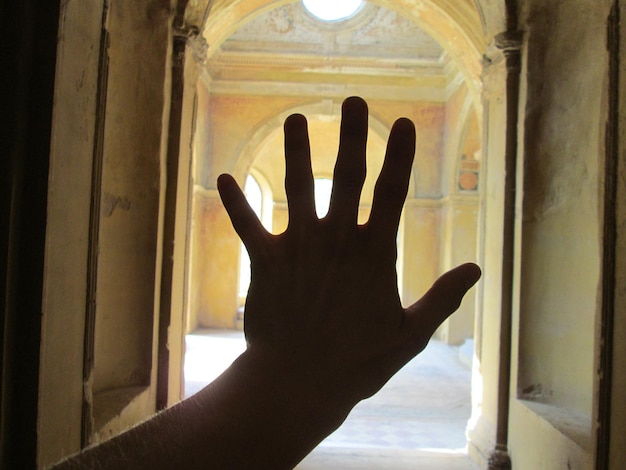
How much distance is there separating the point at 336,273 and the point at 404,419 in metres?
5.70

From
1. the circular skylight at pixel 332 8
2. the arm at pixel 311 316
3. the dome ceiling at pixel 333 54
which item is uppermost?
the circular skylight at pixel 332 8

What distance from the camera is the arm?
860 mm

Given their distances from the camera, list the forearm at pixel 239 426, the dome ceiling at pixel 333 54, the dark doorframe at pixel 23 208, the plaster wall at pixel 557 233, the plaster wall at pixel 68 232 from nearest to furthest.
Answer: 1. the forearm at pixel 239 426
2. the dark doorframe at pixel 23 208
3. the plaster wall at pixel 68 232
4. the plaster wall at pixel 557 233
5. the dome ceiling at pixel 333 54

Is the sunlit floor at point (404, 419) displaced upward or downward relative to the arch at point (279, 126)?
downward

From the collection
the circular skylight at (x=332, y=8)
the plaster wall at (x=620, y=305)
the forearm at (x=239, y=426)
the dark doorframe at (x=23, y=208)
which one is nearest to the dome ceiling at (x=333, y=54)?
the circular skylight at (x=332, y=8)

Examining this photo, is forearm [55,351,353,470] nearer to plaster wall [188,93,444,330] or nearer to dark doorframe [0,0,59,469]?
dark doorframe [0,0,59,469]

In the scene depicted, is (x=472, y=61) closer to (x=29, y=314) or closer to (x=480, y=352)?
(x=480, y=352)

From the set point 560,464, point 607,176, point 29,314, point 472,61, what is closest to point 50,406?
point 29,314

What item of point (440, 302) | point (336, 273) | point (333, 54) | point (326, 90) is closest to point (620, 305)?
point (440, 302)

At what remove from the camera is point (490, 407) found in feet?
12.5

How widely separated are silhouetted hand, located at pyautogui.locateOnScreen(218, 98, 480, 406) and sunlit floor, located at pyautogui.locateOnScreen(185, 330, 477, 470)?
3.10 m

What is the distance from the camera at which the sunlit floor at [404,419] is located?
3826 millimetres

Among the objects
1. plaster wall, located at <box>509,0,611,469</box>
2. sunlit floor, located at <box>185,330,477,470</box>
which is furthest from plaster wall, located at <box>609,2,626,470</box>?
sunlit floor, located at <box>185,330,477,470</box>

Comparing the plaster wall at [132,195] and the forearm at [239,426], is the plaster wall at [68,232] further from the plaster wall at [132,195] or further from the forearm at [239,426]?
the plaster wall at [132,195]
